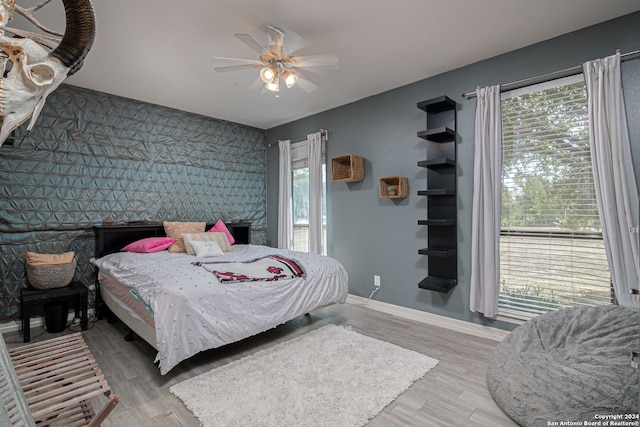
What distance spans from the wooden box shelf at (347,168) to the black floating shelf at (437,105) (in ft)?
3.28

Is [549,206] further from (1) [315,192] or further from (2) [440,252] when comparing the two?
(1) [315,192]

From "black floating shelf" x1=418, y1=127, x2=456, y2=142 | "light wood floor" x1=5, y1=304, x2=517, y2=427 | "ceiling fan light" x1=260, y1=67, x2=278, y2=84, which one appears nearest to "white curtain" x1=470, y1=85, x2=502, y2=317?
"black floating shelf" x1=418, y1=127, x2=456, y2=142

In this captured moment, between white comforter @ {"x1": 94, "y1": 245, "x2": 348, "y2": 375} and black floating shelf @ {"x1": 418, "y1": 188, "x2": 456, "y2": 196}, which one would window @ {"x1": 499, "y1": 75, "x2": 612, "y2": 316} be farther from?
white comforter @ {"x1": 94, "y1": 245, "x2": 348, "y2": 375}

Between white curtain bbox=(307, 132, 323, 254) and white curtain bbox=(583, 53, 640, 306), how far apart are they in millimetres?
2918

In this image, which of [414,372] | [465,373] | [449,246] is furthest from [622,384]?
[449,246]

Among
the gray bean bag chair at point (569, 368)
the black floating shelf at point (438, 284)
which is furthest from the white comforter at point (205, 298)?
the gray bean bag chair at point (569, 368)

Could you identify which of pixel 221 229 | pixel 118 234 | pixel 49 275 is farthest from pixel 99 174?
pixel 221 229

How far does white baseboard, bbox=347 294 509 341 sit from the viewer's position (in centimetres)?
299

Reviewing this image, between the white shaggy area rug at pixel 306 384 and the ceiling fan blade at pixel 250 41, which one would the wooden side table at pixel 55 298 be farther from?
the ceiling fan blade at pixel 250 41

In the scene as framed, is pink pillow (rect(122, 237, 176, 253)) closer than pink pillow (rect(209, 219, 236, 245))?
Yes

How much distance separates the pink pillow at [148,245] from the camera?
3.49m

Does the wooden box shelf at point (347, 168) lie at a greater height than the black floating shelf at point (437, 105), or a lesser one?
lesser

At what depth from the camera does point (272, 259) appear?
311cm

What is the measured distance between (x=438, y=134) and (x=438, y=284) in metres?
1.50
